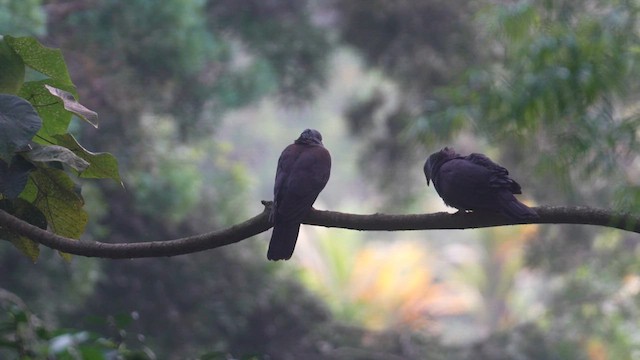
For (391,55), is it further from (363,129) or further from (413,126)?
(413,126)

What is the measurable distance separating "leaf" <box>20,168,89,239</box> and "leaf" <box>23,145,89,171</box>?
12 centimetres

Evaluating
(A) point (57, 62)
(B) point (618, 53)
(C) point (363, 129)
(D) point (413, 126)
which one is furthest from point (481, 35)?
(A) point (57, 62)

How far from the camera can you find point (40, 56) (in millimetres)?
2281

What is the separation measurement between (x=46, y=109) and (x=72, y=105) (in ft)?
0.29

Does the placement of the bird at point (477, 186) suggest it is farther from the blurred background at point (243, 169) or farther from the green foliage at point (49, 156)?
the blurred background at point (243, 169)

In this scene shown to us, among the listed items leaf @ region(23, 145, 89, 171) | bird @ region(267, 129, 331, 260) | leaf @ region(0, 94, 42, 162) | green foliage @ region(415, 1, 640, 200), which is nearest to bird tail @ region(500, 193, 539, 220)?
bird @ region(267, 129, 331, 260)

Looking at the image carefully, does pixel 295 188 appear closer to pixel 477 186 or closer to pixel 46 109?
pixel 477 186

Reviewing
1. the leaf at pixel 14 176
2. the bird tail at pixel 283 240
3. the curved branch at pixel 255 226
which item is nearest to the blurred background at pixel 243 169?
the bird tail at pixel 283 240

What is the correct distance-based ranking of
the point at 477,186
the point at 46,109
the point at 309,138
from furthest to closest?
the point at 309,138
the point at 477,186
the point at 46,109

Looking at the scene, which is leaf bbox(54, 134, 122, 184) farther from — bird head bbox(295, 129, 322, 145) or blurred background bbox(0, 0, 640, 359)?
blurred background bbox(0, 0, 640, 359)

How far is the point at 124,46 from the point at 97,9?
32cm

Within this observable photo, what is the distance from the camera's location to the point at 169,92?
6672mm

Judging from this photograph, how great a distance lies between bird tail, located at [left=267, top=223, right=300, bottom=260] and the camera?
2676 mm

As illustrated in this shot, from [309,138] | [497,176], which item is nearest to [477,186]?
[497,176]
